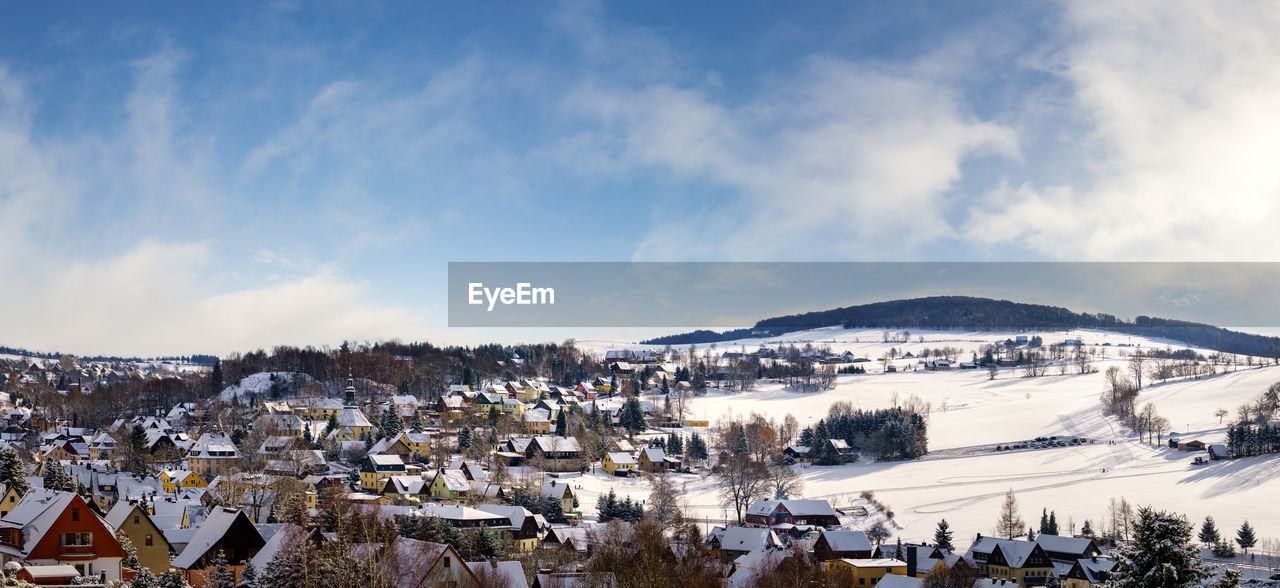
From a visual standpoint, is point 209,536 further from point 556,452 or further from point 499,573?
point 556,452

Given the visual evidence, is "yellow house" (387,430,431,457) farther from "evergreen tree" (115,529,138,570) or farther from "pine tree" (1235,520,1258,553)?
"pine tree" (1235,520,1258,553)

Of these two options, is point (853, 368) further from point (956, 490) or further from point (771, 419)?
point (956, 490)

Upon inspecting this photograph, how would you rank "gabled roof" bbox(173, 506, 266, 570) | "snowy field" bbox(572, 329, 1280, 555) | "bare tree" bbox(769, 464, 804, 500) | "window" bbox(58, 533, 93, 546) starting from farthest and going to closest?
"bare tree" bbox(769, 464, 804, 500)
"snowy field" bbox(572, 329, 1280, 555)
"gabled roof" bbox(173, 506, 266, 570)
"window" bbox(58, 533, 93, 546)

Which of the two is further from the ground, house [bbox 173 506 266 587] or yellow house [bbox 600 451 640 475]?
house [bbox 173 506 266 587]

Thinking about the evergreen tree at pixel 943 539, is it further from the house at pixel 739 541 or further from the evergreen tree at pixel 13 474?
the evergreen tree at pixel 13 474

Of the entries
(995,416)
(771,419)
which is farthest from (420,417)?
(995,416)

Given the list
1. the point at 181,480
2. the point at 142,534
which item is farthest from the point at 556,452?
the point at 142,534

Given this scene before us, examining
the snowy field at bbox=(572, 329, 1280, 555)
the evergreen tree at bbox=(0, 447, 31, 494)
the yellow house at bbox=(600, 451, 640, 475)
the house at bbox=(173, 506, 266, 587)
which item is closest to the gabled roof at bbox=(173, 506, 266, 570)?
the house at bbox=(173, 506, 266, 587)

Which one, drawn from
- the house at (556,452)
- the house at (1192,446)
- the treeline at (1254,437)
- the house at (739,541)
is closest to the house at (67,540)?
the house at (739,541)
